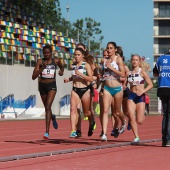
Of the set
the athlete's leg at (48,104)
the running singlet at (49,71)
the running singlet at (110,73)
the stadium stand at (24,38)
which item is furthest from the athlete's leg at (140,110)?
the stadium stand at (24,38)

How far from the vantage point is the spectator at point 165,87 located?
562 inches

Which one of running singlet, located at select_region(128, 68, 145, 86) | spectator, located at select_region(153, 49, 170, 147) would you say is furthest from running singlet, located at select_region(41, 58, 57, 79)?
spectator, located at select_region(153, 49, 170, 147)

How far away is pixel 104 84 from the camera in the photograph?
1542 centimetres

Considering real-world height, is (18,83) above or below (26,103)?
above

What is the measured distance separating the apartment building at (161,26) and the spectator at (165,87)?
103759 mm

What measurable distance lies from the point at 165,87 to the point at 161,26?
107389mm

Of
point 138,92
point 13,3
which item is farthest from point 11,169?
point 13,3

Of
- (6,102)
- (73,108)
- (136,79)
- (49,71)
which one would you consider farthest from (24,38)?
(136,79)

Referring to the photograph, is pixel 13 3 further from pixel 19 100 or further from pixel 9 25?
pixel 19 100

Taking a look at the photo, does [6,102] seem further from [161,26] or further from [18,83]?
[161,26]

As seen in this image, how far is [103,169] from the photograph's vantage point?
959 cm

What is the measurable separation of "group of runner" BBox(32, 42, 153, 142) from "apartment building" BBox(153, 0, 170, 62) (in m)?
102

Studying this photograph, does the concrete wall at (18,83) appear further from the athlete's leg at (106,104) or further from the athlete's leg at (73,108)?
the athlete's leg at (106,104)

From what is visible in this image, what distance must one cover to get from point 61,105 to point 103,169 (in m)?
31.9
